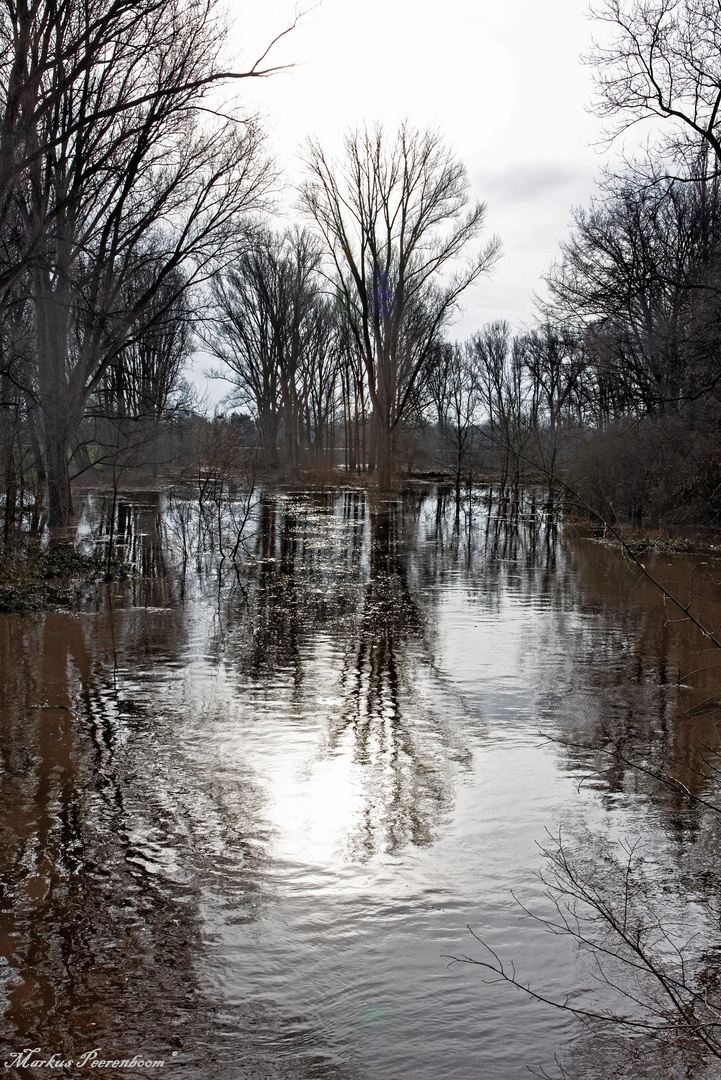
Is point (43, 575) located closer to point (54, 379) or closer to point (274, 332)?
point (54, 379)

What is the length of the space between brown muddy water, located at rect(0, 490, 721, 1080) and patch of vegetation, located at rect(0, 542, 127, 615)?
2.09 feet

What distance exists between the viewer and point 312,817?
200 inches

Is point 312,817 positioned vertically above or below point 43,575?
below

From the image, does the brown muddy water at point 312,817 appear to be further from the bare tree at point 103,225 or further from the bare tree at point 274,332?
the bare tree at point 274,332

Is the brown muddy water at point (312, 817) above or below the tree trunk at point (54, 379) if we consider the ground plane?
below

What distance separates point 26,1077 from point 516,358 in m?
55.3

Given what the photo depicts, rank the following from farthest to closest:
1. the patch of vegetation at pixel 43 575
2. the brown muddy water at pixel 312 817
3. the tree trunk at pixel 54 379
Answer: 1. the tree trunk at pixel 54 379
2. the patch of vegetation at pixel 43 575
3. the brown muddy water at pixel 312 817

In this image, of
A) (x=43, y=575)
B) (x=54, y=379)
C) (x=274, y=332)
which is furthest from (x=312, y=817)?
(x=274, y=332)

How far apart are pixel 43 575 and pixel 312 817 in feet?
29.1

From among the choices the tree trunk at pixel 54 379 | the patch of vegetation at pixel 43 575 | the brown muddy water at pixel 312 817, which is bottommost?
the brown muddy water at pixel 312 817

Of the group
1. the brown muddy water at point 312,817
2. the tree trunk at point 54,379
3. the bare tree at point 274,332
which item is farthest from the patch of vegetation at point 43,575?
the bare tree at point 274,332

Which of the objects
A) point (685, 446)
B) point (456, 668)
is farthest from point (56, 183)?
point (685, 446)

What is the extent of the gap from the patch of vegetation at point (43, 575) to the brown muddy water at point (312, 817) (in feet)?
2.09

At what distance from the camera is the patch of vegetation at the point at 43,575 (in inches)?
430
